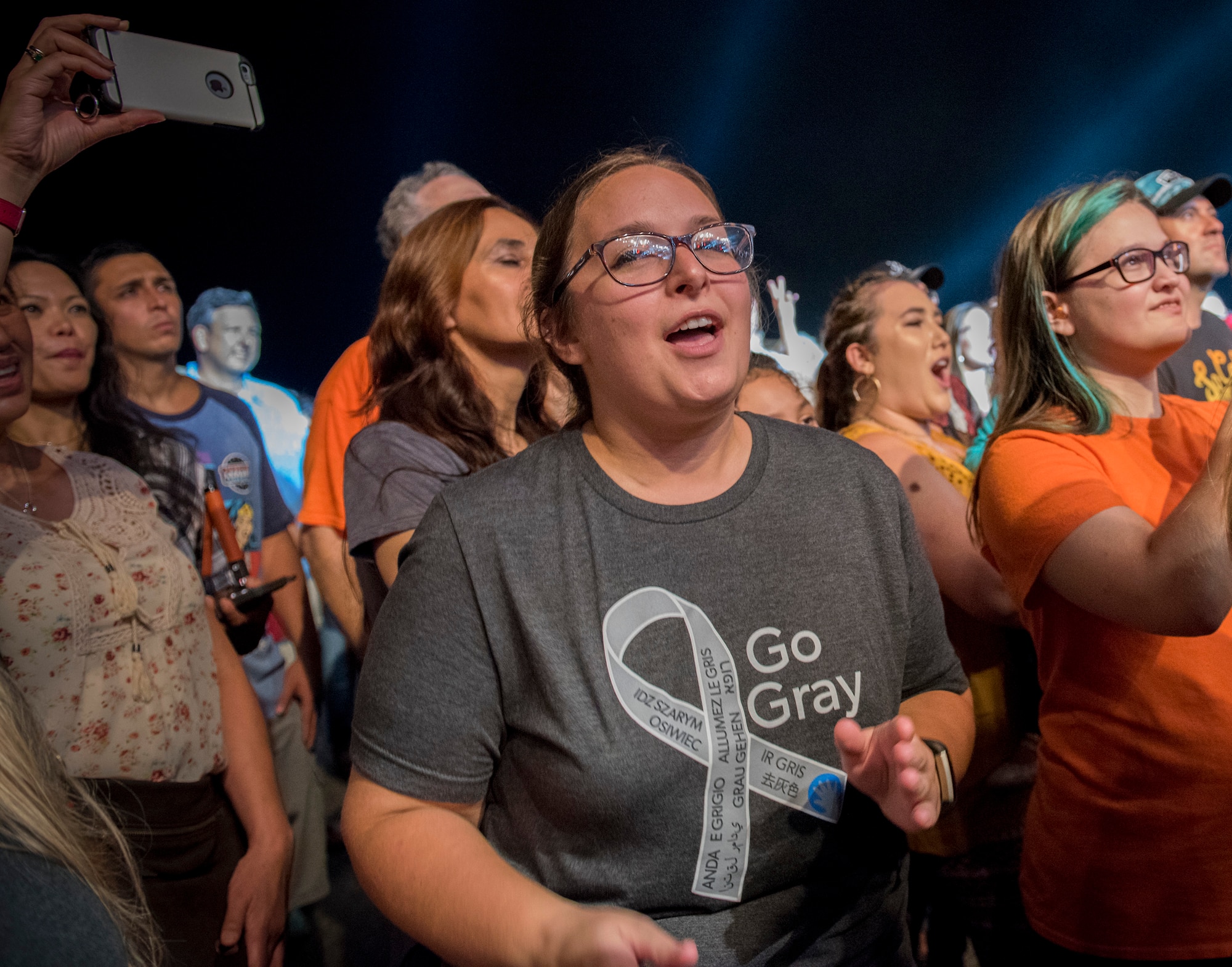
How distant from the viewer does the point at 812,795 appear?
0.99m

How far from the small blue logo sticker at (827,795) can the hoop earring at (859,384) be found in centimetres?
174

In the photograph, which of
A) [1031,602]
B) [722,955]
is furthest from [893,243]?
[722,955]

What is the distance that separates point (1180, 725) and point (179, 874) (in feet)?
5.62

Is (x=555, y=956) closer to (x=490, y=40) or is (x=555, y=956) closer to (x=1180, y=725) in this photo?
(x=1180, y=725)

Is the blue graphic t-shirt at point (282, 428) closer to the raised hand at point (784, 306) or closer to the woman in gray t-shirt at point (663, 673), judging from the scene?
the woman in gray t-shirt at point (663, 673)

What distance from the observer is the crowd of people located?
923 millimetres

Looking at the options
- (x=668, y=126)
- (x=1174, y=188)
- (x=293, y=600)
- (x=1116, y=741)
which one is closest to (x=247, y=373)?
(x=293, y=600)

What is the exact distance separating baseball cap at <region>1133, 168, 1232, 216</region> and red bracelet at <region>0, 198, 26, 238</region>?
10.1 feet

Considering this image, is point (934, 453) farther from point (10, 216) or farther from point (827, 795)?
point (10, 216)

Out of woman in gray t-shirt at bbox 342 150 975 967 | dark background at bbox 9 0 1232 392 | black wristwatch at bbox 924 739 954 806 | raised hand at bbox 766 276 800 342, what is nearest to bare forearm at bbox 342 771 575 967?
woman in gray t-shirt at bbox 342 150 975 967

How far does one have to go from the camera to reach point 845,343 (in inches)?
104

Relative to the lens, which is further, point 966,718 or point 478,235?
point 478,235

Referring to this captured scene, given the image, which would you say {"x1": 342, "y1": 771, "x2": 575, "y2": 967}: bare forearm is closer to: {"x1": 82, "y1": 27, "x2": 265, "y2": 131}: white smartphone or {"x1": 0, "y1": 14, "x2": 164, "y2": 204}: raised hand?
{"x1": 0, "y1": 14, "x2": 164, "y2": 204}: raised hand

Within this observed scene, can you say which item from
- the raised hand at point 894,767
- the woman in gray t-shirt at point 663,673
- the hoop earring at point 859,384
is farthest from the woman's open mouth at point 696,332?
the hoop earring at point 859,384
